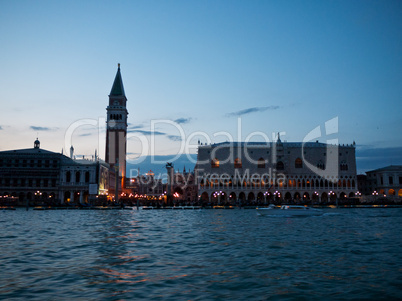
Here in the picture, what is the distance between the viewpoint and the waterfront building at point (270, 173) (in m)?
77.1

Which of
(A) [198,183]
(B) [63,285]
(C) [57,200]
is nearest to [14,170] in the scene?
(C) [57,200]

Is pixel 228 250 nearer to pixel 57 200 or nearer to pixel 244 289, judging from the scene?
pixel 244 289

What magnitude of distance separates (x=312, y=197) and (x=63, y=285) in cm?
7273

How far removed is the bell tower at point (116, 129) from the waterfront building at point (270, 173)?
22360 mm

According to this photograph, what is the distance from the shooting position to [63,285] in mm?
9711

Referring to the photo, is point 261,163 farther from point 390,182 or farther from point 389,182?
point 390,182

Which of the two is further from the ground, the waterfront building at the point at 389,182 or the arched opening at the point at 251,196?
the waterfront building at the point at 389,182

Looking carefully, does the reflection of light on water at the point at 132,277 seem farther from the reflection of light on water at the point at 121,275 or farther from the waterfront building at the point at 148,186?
the waterfront building at the point at 148,186

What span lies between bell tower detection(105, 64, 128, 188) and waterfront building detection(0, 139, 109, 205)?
17680 millimetres

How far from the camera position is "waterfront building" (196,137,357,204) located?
77062 mm

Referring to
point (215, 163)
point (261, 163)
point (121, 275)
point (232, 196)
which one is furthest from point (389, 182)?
point (121, 275)

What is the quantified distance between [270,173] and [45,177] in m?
43.4

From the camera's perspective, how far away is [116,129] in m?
89.9

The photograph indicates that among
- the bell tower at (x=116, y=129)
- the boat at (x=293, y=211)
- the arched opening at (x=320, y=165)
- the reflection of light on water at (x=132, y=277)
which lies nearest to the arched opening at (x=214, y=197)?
the arched opening at (x=320, y=165)
